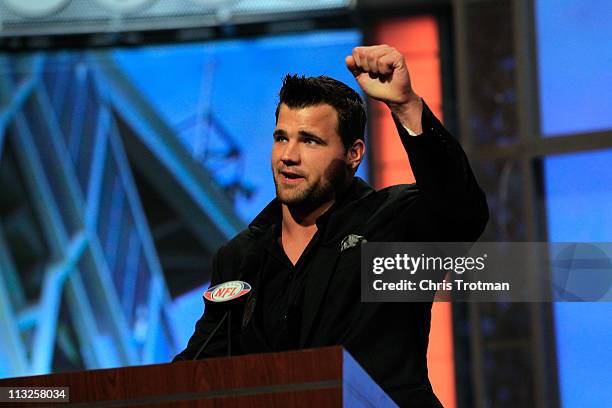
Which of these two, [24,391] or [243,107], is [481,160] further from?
[24,391]

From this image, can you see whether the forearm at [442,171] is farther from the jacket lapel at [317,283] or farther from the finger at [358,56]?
the jacket lapel at [317,283]

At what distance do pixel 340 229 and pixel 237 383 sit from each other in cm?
75

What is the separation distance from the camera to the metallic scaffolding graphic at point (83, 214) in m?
5.22

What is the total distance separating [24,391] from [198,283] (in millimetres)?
3488

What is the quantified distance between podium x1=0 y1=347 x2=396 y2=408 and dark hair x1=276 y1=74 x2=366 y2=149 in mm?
871

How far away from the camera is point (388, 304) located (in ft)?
7.31

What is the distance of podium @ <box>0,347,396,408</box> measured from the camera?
164 cm

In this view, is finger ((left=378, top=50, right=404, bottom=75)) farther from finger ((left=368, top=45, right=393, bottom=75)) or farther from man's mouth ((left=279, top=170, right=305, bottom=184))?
man's mouth ((left=279, top=170, right=305, bottom=184))

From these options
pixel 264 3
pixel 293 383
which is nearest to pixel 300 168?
pixel 293 383

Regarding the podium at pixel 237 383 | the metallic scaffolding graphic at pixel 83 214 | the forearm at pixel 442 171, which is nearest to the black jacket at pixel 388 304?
the forearm at pixel 442 171

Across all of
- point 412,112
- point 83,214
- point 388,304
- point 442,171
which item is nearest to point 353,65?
point 412,112

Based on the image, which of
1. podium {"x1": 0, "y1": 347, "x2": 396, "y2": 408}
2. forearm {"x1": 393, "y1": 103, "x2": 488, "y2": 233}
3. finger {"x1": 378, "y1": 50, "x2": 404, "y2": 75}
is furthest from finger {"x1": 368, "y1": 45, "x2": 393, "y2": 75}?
podium {"x1": 0, "y1": 347, "x2": 396, "y2": 408}

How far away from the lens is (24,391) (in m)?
1.81

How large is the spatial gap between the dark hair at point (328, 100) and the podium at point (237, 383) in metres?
0.87
